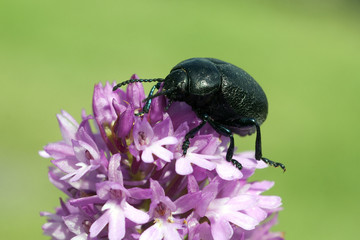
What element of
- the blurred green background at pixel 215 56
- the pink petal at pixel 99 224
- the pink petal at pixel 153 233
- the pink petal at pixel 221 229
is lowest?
the blurred green background at pixel 215 56

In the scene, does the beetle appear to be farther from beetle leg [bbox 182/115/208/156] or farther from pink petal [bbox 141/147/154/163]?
pink petal [bbox 141/147/154/163]

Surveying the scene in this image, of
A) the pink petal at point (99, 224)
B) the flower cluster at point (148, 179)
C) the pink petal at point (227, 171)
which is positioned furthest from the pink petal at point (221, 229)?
the pink petal at point (99, 224)

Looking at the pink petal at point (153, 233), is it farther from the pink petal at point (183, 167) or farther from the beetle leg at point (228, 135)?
the beetle leg at point (228, 135)

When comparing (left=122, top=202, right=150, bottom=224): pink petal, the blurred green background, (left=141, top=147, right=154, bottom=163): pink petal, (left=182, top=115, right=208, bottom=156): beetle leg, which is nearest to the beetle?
(left=182, top=115, right=208, bottom=156): beetle leg

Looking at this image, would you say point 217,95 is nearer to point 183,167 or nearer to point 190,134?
point 190,134

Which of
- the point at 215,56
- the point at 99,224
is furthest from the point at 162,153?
the point at 215,56

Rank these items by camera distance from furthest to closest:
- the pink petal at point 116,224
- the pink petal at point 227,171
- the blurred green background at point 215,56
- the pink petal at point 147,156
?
the blurred green background at point 215,56, the pink petal at point 227,171, the pink petal at point 147,156, the pink petal at point 116,224
